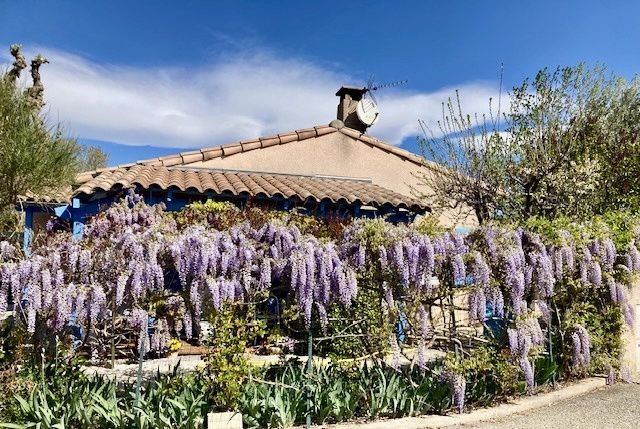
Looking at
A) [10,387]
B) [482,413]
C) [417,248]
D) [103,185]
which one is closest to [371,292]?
[417,248]

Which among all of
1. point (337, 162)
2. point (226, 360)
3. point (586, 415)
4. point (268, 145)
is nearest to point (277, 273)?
point (226, 360)

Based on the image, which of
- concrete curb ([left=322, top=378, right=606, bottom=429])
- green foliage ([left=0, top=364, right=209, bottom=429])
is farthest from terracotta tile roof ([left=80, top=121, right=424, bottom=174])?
concrete curb ([left=322, top=378, right=606, bottom=429])

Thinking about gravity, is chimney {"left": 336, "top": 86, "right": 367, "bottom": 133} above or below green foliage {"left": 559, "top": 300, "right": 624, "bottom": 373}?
above

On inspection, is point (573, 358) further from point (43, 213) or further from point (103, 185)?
point (43, 213)

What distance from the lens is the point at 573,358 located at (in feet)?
23.0

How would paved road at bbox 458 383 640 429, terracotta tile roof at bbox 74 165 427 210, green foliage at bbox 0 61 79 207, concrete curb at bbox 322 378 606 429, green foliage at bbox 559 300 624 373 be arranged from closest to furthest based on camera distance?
concrete curb at bbox 322 378 606 429, paved road at bbox 458 383 640 429, green foliage at bbox 559 300 624 373, green foliage at bbox 0 61 79 207, terracotta tile roof at bbox 74 165 427 210

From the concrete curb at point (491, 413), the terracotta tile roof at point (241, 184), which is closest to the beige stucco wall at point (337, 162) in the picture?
the terracotta tile roof at point (241, 184)

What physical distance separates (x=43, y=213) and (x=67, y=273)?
32.4 ft

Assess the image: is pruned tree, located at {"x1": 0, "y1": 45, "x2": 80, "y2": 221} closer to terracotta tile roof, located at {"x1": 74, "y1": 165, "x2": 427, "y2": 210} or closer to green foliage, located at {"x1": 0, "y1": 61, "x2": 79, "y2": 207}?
green foliage, located at {"x1": 0, "y1": 61, "x2": 79, "y2": 207}

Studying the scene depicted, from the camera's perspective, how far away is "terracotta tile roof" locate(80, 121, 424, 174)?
12578mm

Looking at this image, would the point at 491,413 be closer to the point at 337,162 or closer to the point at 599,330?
the point at 599,330

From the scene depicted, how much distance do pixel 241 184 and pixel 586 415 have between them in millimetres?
7551

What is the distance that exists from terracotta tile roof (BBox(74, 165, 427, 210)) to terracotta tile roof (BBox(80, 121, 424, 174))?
0.78 ft

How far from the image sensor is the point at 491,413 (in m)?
5.88
